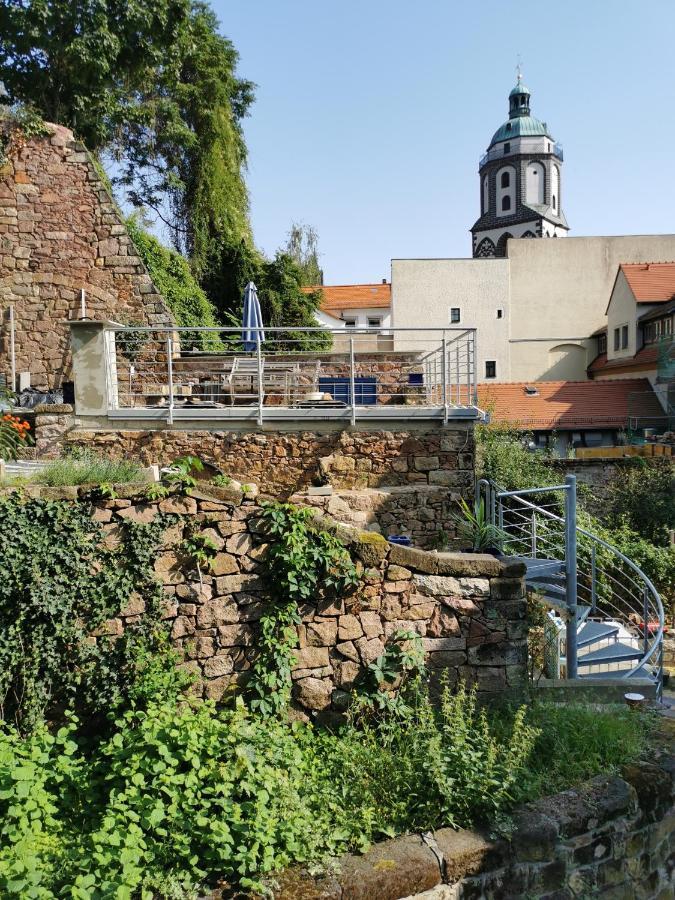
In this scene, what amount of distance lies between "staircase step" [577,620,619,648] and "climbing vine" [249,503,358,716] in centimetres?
324

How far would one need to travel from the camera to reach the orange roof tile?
89.1 ft

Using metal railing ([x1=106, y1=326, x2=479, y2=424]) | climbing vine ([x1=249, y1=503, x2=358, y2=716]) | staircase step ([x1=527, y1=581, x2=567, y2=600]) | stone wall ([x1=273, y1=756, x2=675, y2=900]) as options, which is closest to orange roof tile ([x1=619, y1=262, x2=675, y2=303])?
metal railing ([x1=106, y1=326, x2=479, y2=424])

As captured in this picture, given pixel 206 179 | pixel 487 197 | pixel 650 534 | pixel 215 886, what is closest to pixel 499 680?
pixel 215 886

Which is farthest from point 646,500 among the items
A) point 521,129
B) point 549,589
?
point 521,129

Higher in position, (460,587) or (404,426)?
(404,426)

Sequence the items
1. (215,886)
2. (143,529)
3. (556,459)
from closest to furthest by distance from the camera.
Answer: (215,886) → (143,529) → (556,459)

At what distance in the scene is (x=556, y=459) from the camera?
1418 cm

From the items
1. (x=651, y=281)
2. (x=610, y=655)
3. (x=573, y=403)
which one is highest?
(x=651, y=281)

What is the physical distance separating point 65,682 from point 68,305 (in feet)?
31.5

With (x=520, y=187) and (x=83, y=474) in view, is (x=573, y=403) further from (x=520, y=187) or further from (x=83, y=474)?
(x=520, y=187)

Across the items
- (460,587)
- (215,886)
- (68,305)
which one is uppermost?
(68,305)

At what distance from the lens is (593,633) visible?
709 cm

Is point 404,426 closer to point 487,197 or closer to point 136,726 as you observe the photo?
point 136,726

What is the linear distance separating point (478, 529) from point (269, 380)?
4749mm
